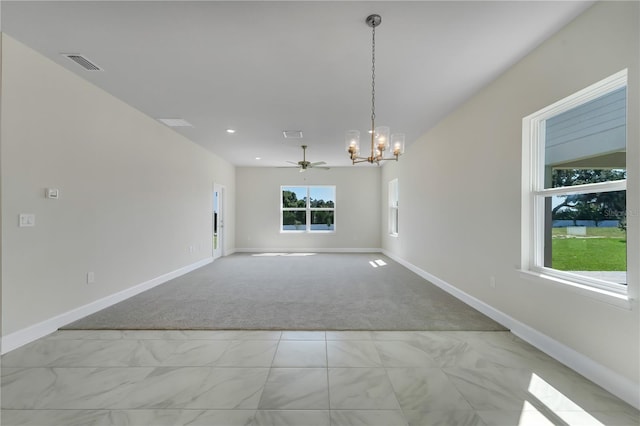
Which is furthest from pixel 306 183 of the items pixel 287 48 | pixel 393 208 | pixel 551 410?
pixel 551 410

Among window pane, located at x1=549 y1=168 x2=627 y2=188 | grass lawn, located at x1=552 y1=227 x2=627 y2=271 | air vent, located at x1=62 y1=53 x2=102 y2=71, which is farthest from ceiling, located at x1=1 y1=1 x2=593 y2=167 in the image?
grass lawn, located at x1=552 y1=227 x2=627 y2=271

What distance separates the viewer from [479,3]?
1978 millimetres

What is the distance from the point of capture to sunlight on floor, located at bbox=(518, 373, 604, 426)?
1.62 meters

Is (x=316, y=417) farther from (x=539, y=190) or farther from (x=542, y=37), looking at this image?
(x=542, y=37)

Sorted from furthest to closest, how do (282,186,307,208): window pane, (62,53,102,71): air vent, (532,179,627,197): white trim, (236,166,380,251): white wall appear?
(282,186,307,208): window pane
(236,166,380,251): white wall
(62,53,102,71): air vent
(532,179,627,197): white trim

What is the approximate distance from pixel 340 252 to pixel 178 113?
5.94 meters

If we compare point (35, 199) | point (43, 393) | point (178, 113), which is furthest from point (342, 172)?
point (43, 393)

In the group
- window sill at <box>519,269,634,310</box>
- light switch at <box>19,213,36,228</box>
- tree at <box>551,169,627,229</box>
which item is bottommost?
window sill at <box>519,269,634,310</box>

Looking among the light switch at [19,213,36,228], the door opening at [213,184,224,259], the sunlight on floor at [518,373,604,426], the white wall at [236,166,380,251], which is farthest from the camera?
the white wall at [236,166,380,251]

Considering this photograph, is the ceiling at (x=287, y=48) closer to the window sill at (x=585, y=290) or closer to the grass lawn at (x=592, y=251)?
the grass lawn at (x=592, y=251)

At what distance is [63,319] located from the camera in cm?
290

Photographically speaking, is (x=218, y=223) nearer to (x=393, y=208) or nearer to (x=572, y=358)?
(x=393, y=208)

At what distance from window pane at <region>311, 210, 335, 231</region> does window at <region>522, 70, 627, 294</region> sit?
6387 millimetres

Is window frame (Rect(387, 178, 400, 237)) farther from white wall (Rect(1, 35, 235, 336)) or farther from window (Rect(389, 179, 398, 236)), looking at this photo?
white wall (Rect(1, 35, 235, 336))
